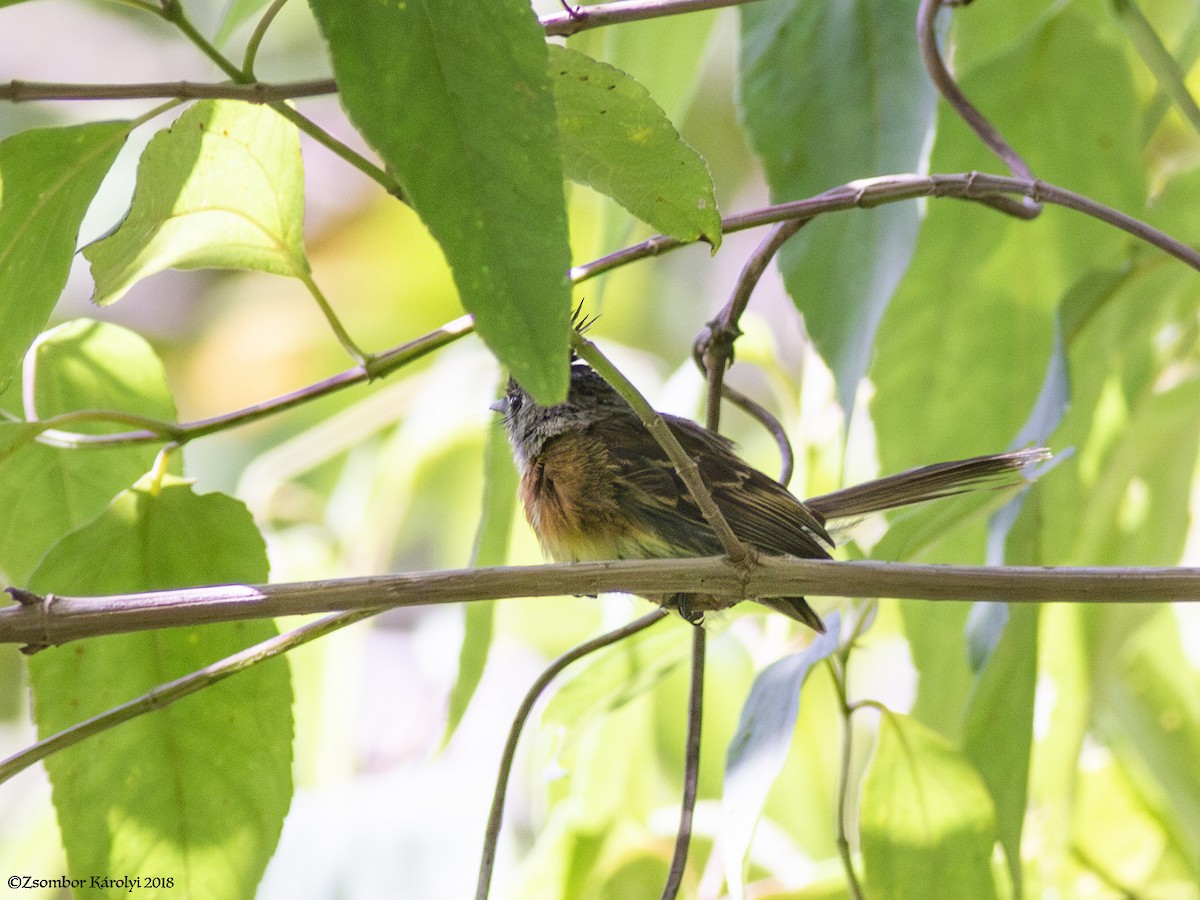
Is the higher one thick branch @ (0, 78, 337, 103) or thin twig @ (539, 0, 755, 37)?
thin twig @ (539, 0, 755, 37)

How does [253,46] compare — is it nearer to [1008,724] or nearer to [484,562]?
[484,562]

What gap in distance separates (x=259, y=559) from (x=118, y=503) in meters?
0.23

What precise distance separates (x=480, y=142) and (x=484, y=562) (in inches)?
53.3

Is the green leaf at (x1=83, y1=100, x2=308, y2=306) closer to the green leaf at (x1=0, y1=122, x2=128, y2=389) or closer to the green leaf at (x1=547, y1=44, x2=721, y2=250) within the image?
the green leaf at (x1=0, y1=122, x2=128, y2=389)

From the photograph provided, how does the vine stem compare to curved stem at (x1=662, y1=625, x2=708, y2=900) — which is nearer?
the vine stem

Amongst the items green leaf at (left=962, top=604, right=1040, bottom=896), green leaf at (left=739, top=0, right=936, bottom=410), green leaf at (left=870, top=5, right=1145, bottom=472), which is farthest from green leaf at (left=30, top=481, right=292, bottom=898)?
green leaf at (left=870, top=5, right=1145, bottom=472)

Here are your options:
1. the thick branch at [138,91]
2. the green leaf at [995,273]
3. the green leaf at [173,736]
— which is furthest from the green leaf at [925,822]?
the thick branch at [138,91]

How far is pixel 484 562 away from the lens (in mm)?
2375

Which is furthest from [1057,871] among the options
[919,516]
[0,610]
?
[0,610]

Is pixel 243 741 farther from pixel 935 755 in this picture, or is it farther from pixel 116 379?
pixel 935 755

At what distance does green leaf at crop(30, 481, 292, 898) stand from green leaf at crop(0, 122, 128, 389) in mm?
405

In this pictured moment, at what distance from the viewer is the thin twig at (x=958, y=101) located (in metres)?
2.22

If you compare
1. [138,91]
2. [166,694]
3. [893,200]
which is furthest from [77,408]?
[893,200]

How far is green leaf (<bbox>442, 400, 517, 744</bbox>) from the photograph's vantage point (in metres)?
2.36
